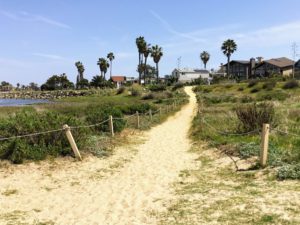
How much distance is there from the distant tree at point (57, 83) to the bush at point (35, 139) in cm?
13237

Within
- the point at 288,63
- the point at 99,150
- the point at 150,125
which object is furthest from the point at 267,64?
the point at 99,150

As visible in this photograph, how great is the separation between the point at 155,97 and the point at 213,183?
47.9 meters

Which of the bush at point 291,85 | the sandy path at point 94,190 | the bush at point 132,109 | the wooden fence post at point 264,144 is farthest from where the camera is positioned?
the bush at point 291,85

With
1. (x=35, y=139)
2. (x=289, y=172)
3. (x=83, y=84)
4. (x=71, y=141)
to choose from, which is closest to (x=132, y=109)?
(x=35, y=139)

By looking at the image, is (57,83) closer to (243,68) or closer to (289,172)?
(243,68)

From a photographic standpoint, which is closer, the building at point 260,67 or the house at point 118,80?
the building at point 260,67

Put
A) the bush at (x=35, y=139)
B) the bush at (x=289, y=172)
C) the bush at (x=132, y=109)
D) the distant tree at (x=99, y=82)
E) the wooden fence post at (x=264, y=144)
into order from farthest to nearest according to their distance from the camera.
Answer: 1. the distant tree at (x=99, y=82)
2. the bush at (x=132, y=109)
3. the bush at (x=35, y=139)
4. the wooden fence post at (x=264, y=144)
5. the bush at (x=289, y=172)

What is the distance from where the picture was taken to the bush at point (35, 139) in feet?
37.0

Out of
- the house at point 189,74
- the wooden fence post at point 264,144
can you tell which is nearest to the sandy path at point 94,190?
the wooden fence post at point 264,144

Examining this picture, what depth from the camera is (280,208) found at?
6.75 m

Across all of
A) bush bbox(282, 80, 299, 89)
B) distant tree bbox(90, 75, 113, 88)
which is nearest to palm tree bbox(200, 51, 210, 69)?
distant tree bbox(90, 75, 113, 88)

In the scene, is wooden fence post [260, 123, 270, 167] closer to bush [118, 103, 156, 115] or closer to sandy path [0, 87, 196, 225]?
sandy path [0, 87, 196, 225]

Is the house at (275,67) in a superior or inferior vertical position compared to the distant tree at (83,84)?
superior

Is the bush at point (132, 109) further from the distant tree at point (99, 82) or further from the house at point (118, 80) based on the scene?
the house at point (118, 80)
